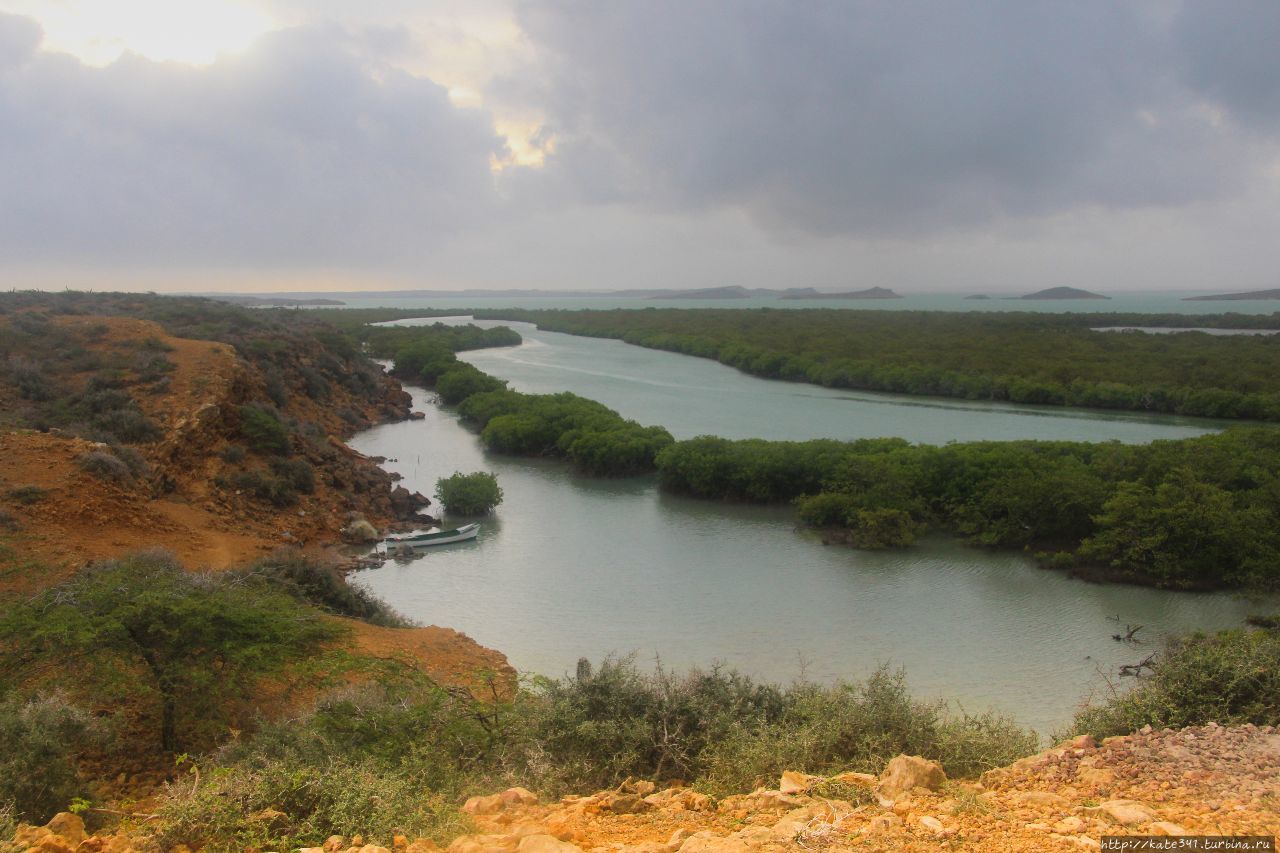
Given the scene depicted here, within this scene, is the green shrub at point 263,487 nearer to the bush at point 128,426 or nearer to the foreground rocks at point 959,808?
the bush at point 128,426

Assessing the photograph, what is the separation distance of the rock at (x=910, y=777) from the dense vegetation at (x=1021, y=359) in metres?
33.2

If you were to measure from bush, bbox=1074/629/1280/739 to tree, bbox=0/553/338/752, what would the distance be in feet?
23.3

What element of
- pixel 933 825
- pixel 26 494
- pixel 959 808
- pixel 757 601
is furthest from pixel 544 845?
pixel 26 494

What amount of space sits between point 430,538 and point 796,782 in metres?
12.2

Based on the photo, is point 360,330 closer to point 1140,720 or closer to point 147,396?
point 147,396

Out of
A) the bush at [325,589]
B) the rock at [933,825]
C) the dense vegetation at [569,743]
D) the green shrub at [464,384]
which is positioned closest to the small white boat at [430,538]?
the bush at [325,589]

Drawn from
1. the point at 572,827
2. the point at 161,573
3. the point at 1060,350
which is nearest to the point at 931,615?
the point at 572,827

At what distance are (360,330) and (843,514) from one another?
56780mm

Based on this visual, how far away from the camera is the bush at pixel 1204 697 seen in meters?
5.72

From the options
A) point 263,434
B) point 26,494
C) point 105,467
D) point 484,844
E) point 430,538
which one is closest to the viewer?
point 484,844

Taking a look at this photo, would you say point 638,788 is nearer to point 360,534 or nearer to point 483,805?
point 483,805

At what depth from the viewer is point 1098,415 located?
32219mm

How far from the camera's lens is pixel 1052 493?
15492 millimetres

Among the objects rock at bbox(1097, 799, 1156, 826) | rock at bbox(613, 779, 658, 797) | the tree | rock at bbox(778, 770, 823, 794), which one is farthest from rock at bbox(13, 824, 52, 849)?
rock at bbox(1097, 799, 1156, 826)
